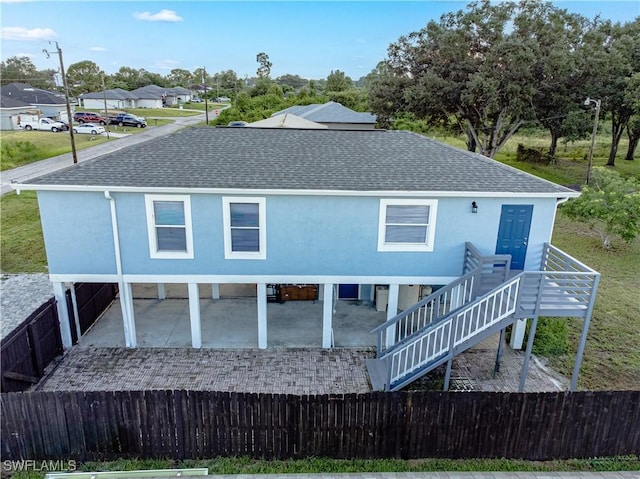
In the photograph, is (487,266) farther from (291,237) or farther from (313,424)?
(313,424)

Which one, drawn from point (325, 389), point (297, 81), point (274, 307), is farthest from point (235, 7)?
point (297, 81)

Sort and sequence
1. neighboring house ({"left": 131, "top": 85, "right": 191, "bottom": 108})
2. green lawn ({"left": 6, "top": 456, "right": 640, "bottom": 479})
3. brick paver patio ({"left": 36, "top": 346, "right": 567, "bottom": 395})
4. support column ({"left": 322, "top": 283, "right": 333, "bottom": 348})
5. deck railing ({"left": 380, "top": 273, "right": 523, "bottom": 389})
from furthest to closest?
1. neighboring house ({"left": 131, "top": 85, "right": 191, "bottom": 108})
2. support column ({"left": 322, "top": 283, "right": 333, "bottom": 348})
3. brick paver patio ({"left": 36, "top": 346, "right": 567, "bottom": 395})
4. deck railing ({"left": 380, "top": 273, "right": 523, "bottom": 389})
5. green lawn ({"left": 6, "top": 456, "right": 640, "bottom": 479})

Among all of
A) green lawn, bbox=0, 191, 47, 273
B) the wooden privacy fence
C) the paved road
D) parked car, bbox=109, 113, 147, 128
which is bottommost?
green lawn, bbox=0, 191, 47, 273

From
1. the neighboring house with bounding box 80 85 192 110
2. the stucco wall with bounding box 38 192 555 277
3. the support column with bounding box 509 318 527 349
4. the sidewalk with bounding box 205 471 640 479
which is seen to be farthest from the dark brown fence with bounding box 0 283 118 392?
the neighboring house with bounding box 80 85 192 110

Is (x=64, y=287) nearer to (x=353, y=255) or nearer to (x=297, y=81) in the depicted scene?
(x=353, y=255)

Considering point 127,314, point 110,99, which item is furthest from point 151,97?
point 127,314

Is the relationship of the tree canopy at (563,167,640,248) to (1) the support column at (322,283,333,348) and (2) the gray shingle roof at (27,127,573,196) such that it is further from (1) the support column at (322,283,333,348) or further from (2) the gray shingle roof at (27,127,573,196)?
(1) the support column at (322,283,333,348)

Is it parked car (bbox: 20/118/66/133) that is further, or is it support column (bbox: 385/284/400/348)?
→ parked car (bbox: 20/118/66/133)
